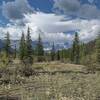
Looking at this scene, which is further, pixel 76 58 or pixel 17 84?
pixel 76 58

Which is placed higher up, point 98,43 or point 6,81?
point 98,43

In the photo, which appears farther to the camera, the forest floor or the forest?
the forest

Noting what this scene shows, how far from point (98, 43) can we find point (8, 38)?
1313 inches

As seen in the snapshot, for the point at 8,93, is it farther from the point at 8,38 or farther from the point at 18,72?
the point at 8,38

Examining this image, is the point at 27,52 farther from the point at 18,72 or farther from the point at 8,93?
the point at 8,93

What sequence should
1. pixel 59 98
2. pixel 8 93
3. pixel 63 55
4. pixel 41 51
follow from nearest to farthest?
pixel 59 98 < pixel 8 93 < pixel 41 51 < pixel 63 55

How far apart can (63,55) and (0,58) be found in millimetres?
99778

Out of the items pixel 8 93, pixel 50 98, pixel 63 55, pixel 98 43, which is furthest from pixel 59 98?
pixel 63 55

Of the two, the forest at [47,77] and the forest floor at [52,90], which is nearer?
the forest floor at [52,90]

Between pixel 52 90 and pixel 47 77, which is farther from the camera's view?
pixel 47 77

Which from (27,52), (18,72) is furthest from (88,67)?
(27,52)

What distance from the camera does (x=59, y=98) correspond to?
16.8m

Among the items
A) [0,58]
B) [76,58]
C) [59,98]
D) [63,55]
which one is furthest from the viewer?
[63,55]

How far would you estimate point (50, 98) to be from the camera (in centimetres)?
1694
